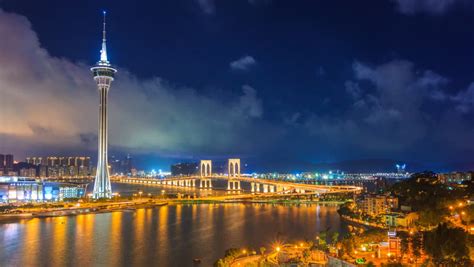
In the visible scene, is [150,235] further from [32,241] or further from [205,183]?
[205,183]

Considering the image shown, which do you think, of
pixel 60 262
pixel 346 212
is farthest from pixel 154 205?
pixel 60 262

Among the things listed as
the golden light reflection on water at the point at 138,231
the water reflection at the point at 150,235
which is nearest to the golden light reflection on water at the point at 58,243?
the water reflection at the point at 150,235

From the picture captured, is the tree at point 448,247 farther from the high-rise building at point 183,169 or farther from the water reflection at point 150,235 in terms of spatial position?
the high-rise building at point 183,169

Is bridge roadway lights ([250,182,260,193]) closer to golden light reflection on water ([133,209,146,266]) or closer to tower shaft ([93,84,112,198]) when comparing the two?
tower shaft ([93,84,112,198])

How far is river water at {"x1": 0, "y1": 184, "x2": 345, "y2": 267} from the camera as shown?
28.3ft

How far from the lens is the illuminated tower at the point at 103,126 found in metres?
19.3

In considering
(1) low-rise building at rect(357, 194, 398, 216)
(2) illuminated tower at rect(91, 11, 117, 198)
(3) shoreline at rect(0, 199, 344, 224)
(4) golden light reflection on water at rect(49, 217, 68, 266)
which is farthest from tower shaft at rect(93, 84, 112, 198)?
(1) low-rise building at rect(357, 194, 398, 216)

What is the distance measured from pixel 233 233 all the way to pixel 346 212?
15.1ft

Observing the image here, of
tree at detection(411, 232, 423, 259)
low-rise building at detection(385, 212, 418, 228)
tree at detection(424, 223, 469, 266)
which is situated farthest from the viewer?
low-rise building at detection(385, 212, 418, 228)

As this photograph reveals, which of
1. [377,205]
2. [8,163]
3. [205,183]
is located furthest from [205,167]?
[377,205]

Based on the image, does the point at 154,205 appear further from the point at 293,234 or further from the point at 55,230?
the point at 293,234

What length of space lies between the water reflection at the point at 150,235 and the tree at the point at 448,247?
11.9 feet

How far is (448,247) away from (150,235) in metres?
7.07

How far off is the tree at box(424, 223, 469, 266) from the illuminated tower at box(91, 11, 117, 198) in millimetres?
15076
